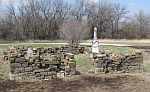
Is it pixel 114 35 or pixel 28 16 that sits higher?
pixel 28 16

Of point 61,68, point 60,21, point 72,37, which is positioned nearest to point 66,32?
point 72,37

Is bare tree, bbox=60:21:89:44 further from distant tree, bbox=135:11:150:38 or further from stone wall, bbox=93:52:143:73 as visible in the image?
distant tree, bbox=135:11:150:38

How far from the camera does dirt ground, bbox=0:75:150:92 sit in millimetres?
9359

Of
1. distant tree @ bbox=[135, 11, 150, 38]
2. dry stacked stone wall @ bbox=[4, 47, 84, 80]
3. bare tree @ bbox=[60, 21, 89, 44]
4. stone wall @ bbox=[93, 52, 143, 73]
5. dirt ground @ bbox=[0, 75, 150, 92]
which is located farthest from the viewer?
distant tree @ bbox=[135, 11, 150, 38]

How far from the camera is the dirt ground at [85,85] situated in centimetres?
936

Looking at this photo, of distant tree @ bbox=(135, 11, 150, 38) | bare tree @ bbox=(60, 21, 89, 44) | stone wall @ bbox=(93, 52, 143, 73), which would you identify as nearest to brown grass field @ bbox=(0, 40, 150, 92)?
stone wall @ bbox=(93, 52, 143, 73)

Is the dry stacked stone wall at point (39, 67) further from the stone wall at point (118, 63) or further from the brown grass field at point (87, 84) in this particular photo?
the stone wall at point (118, 63)

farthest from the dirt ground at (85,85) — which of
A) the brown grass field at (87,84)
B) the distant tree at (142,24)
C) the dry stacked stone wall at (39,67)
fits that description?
the distant tree at (142,24)

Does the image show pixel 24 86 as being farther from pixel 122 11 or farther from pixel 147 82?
pixel 122 11

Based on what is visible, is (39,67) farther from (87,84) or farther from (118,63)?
(118,63)

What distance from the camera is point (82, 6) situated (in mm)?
63000

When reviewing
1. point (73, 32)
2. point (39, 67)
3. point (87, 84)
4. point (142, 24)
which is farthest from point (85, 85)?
point (142, 24)

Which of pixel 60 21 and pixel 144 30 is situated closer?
pixel 60 21

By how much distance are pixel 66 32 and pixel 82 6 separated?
3354cm
